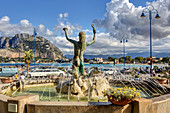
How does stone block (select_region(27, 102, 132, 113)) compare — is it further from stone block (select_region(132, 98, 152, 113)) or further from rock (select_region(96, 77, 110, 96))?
rock (select_region(96, 77, 110, 96))

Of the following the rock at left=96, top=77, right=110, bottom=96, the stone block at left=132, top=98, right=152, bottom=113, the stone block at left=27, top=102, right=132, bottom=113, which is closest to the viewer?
the stone block at left=132, top=98, right=152, bottom=113

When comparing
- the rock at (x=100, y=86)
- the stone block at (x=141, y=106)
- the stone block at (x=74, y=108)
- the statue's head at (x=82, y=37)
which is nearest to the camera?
the stone block at (x=141, y=106)

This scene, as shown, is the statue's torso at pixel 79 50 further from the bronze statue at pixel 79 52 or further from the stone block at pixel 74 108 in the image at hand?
the stone block at pixel 74 108

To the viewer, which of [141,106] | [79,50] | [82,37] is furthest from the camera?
[79,50]

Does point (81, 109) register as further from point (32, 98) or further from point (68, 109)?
point (32, 98)

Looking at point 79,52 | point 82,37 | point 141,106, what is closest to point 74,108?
point 141,106

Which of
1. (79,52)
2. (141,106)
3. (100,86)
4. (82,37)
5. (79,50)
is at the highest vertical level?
(82,37)

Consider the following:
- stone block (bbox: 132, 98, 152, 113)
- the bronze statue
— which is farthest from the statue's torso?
stone block (bbox: 132, 98, 152, 113)

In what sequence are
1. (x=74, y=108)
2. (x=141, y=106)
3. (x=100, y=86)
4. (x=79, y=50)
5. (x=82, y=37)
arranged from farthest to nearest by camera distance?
(x=79, y=50) < (x=82, y=37) < (x=100, y=86) < (x=74, y=108) < (x=141, y=106)

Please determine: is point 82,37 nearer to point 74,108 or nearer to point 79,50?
point 79,50

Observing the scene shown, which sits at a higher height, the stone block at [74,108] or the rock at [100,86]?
the stone block at [74,108]

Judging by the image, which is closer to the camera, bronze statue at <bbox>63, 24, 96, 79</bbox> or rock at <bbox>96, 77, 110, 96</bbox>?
rock at <bbox>96, 77, 110, 96</bbox>

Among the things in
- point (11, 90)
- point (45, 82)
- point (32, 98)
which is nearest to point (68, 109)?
point (32, 98)

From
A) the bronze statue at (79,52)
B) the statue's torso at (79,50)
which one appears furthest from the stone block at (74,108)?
the statue's torso at (79,50)
